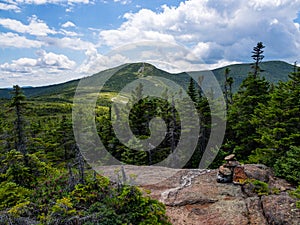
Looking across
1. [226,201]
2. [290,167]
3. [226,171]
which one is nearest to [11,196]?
[226,201]

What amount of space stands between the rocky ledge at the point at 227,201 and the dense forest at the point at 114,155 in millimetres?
1052

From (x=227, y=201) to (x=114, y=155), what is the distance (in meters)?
16.3

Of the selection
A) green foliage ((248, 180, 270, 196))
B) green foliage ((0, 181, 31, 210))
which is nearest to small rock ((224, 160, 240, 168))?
green foliage ((248, 180, 270, 196))

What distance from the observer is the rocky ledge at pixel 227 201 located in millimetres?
8445

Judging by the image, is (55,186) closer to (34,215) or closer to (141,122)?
(34,215)

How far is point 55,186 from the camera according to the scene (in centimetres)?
925

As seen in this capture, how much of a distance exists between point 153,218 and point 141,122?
59.8ft

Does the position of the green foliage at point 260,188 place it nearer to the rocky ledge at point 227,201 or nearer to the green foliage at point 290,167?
the rocky ledge at point 227,201

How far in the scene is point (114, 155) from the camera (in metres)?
24.4

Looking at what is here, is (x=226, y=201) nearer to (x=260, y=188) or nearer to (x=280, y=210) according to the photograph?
(x=260, y=188)

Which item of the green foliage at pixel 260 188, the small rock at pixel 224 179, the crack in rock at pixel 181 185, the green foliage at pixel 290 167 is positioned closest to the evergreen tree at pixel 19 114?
the crack in rock at pixel 181 185

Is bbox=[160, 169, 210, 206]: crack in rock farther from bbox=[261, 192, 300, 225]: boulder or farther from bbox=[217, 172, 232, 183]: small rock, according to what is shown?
bbox=[261, 192, 300, 225]: boulder

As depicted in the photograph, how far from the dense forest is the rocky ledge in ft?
3.45

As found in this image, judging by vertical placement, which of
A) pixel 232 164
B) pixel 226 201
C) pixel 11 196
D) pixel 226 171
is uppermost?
pixel 11 196
